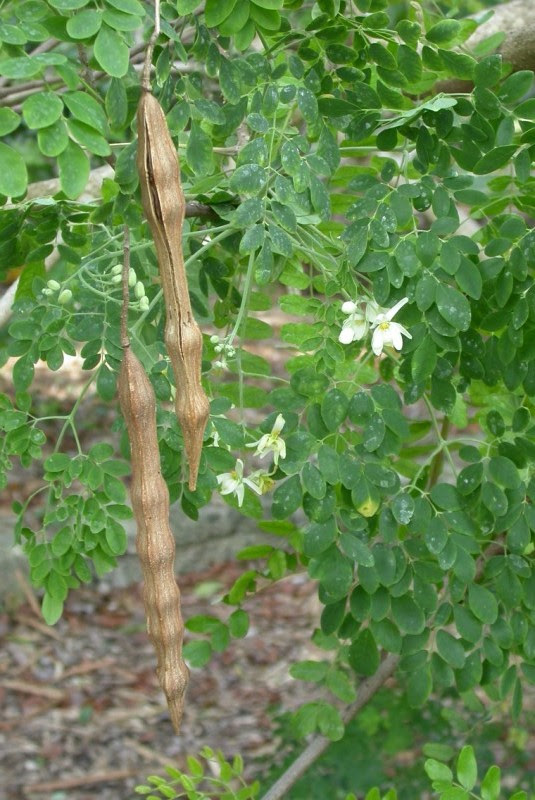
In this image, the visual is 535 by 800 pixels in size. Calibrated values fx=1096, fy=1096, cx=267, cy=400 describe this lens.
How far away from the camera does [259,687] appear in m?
4.13

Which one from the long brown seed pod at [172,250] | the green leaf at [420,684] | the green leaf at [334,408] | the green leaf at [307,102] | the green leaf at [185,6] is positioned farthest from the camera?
the green leaf at [420,684]

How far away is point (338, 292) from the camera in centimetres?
147

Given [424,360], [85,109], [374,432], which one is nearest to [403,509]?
[374,432]

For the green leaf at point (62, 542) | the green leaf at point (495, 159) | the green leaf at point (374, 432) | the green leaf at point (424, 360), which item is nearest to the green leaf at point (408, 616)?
the green leaf at point (374, 432)

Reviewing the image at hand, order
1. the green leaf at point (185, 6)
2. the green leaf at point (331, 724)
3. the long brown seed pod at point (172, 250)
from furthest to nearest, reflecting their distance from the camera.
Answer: the green leaf at point (331, 724) → the green leaf at point (185, 6) → the long brown seed pod at point (172, 250)

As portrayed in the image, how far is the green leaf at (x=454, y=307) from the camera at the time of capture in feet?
4.31

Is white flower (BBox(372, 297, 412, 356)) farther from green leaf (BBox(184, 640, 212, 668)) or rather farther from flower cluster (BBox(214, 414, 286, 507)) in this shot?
green leaf (BBox(184, 640, 212, 668))

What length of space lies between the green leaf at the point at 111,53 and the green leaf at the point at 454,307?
18.6 inches

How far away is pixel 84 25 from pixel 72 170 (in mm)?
148

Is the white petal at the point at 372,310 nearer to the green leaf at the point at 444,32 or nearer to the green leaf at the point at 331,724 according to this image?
the green leaf at the point at 444,32

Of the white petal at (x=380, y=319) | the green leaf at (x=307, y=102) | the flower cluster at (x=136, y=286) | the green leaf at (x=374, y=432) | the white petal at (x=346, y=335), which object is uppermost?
the green leaf at (x=307, y=102)

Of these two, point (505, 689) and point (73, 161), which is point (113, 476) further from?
point (505, 689)

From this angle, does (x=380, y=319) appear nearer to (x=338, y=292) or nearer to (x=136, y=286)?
(x=338, y=292)

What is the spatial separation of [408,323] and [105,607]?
338 centimetres
